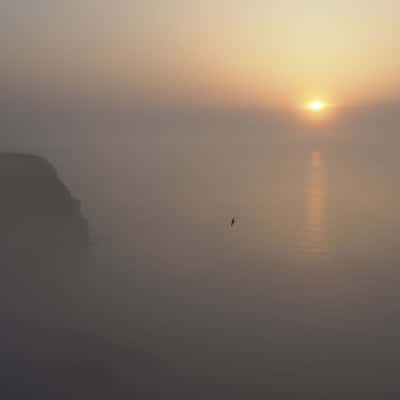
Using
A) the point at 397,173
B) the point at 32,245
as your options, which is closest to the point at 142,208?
the point at 32,245

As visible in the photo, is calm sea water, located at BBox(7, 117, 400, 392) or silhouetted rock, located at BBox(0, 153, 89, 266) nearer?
calm sea water, located at BBox(7, 117, 400, 392)

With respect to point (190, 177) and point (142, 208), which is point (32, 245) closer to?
point (142, 208)

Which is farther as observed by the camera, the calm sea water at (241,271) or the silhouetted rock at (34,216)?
the silhouetted rock at (34,216)

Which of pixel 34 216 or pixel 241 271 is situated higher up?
pixel 34 216

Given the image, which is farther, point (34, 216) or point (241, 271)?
point (241, 271)
